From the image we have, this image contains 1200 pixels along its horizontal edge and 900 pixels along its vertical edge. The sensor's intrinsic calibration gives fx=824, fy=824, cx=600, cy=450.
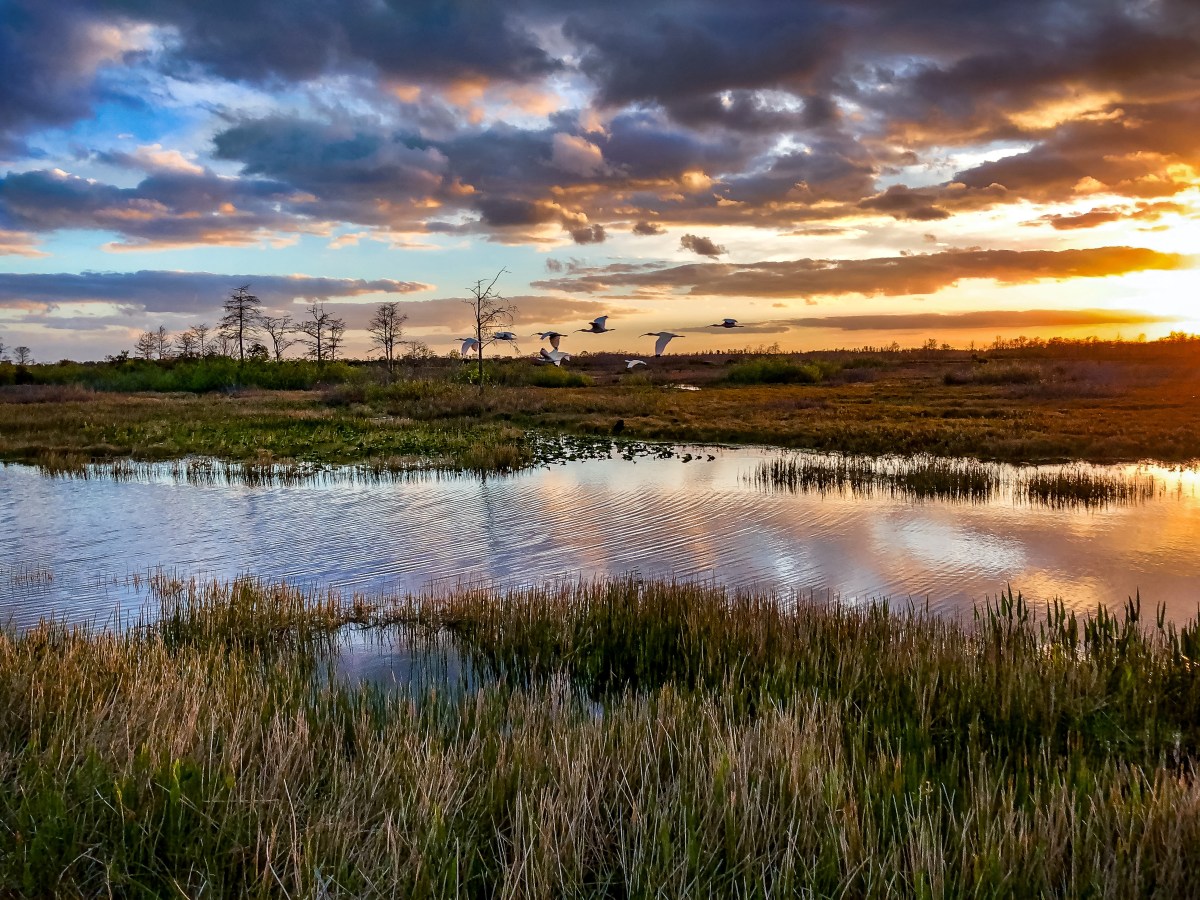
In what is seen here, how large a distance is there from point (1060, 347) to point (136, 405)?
217ft

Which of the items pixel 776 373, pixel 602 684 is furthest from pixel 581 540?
pixel 776 373

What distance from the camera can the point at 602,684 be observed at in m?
7.42

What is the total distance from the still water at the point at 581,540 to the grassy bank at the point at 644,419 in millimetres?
4733

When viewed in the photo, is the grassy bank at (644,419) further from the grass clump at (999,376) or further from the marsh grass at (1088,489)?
the marsh grass at (1088,489)

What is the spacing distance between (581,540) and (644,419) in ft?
68.3

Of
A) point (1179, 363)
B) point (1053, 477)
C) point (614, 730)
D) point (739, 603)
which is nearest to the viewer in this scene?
point (614, 730)

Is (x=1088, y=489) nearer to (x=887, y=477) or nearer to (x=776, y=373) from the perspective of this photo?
(x=887, y=477)

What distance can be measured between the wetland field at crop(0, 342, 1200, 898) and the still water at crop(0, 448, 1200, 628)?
0.10 meters

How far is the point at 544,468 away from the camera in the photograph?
2258cm

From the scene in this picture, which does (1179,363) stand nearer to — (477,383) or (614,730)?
(477,383)

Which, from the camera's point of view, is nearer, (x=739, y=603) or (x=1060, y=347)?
(x=739, y=603)

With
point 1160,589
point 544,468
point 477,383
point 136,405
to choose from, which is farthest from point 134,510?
point 477,383

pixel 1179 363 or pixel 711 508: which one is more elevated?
pixel 1179 363

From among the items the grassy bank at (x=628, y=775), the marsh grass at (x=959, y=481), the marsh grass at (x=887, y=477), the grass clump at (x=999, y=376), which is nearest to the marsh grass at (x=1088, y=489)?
the marsh grass at (x=959, y=481)
